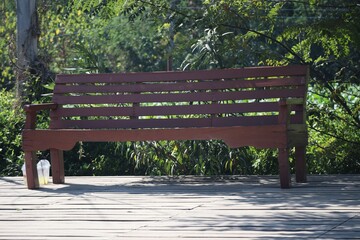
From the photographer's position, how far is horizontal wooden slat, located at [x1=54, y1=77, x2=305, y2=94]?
26.5 ft

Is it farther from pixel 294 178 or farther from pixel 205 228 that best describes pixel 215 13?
pixel 205 228

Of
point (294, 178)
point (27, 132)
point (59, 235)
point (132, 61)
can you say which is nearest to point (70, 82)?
point (27, 132)

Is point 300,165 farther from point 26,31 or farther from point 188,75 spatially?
point 26,31

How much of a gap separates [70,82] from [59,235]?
355 centimetres

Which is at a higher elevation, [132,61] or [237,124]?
[132,61]

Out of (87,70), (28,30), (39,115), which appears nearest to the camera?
(87,70)

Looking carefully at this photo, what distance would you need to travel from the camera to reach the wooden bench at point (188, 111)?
750 centimetres

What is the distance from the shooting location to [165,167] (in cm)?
929

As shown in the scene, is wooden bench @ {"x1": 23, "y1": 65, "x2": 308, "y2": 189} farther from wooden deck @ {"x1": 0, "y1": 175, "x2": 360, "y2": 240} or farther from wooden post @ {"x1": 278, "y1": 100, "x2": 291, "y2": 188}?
wooden deck @ {"x1": 0, "y1": 175, "x2": 360, "y2": 240}

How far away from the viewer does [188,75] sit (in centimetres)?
841

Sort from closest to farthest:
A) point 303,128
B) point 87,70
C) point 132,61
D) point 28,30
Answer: point 303,128
point 87,70
point 28,30
point 132,61

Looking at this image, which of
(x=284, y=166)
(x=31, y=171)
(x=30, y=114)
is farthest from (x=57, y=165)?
(x=284, y=166)

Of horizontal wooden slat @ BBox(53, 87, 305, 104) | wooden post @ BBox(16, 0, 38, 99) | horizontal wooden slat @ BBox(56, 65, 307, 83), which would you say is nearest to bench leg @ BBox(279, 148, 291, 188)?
horizontal wooden slat @ BBox(53, 87, 305, 104)

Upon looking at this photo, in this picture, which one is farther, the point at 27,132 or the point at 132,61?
the point at 132,61
